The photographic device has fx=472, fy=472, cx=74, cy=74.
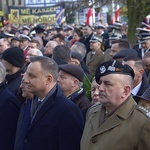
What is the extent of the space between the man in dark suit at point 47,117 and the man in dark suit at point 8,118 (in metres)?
0.42

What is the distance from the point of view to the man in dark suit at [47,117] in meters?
4.34

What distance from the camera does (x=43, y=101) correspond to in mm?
4516

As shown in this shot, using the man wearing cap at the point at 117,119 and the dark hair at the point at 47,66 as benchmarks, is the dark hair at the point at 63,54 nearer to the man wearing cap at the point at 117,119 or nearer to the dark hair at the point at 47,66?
the dark hair at the point at 47,66

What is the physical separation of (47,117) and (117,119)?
86cm

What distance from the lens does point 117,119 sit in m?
3.79

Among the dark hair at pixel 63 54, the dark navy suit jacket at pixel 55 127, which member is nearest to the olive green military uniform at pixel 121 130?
the dark navy suit jacket at pixel 55 127

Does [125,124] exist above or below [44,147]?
above

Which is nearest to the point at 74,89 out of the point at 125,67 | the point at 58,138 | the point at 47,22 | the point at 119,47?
the point at 58,138

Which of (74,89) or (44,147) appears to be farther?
(74,89)

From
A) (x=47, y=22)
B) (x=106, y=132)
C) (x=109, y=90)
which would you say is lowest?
(x=47, y=22)

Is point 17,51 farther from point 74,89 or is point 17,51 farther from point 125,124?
point 125,124

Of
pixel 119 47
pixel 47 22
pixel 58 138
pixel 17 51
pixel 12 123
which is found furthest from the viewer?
pixel 47 22

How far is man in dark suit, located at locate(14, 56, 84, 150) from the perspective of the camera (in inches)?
171

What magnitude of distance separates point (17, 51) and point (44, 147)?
2549 mm
